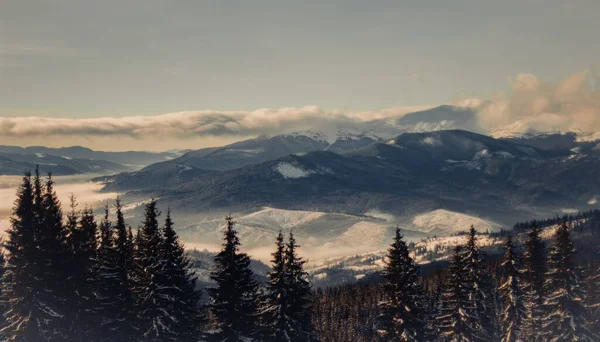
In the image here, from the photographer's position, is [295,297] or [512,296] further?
[512,296]

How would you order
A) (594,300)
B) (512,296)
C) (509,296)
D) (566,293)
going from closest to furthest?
(566,293)
(594,300)
(512,296)
(509,296)

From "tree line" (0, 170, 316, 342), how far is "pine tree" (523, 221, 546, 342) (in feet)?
94.9

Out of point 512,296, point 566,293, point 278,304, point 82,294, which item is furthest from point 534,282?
point 82,294

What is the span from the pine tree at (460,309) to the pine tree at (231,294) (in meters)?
21.0

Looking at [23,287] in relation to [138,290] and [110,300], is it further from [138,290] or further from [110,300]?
[138,290]

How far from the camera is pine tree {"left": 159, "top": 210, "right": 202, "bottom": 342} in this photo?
4622cm

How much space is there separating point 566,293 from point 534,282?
15.2 ft

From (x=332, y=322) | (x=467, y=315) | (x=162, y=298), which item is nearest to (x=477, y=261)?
(x=467, y=315)

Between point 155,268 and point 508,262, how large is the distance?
38279mm

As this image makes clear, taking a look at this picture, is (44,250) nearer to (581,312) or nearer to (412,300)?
(412,300)

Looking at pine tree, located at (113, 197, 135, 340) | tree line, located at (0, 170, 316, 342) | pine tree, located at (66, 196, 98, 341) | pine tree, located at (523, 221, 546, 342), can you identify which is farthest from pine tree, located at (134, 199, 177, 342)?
pine tree, located at (523, 221, 546, 342)

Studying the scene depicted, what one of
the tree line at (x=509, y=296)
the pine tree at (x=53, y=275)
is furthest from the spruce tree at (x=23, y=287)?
the tree line at (x=509, y=296)

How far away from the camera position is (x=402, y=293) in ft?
163

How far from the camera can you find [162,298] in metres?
46.2
